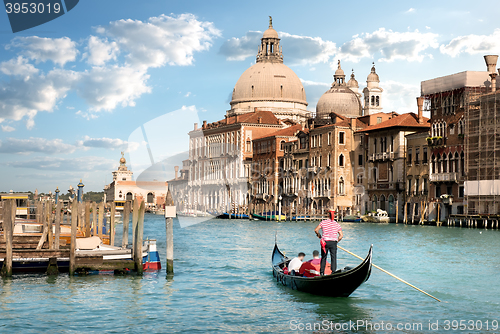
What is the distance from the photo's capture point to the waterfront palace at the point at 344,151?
4438 centimetres

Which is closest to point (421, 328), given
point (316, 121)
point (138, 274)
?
point (138, 274)

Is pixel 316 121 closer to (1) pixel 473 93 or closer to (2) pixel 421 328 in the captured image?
(1) pixel 473 93

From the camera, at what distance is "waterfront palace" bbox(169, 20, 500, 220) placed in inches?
1747

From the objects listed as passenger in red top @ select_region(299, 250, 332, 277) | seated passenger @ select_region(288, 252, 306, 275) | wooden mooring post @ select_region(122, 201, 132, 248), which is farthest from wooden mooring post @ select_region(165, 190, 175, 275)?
wooden mooring post @ select_region(122, 201, 132, 248)

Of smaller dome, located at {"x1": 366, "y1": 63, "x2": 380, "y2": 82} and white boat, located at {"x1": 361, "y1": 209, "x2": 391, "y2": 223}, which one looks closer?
white boat, located at {"x1": 361, "y1": 209, "x2": 391, "y2": 223}

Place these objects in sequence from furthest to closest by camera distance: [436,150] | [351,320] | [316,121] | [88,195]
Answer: [88,195] < [316,121] < [436,150] < [351,320]

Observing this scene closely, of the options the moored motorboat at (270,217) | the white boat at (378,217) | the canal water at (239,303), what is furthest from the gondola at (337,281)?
the moored motorboat at (270,217)

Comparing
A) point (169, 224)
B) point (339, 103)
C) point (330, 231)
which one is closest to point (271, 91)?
point (339, 103)

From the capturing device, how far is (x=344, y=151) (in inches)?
2375

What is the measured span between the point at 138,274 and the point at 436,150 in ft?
115

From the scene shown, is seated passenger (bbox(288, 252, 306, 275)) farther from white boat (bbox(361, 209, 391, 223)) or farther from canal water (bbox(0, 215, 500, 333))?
white boat (bbox(361, 209, 391, 223))

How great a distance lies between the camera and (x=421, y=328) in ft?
37.7

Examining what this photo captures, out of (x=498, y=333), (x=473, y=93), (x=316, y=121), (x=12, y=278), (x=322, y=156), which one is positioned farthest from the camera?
(x=316, y=121)

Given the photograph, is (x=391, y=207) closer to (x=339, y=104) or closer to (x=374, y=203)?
(x=374, y=203)
